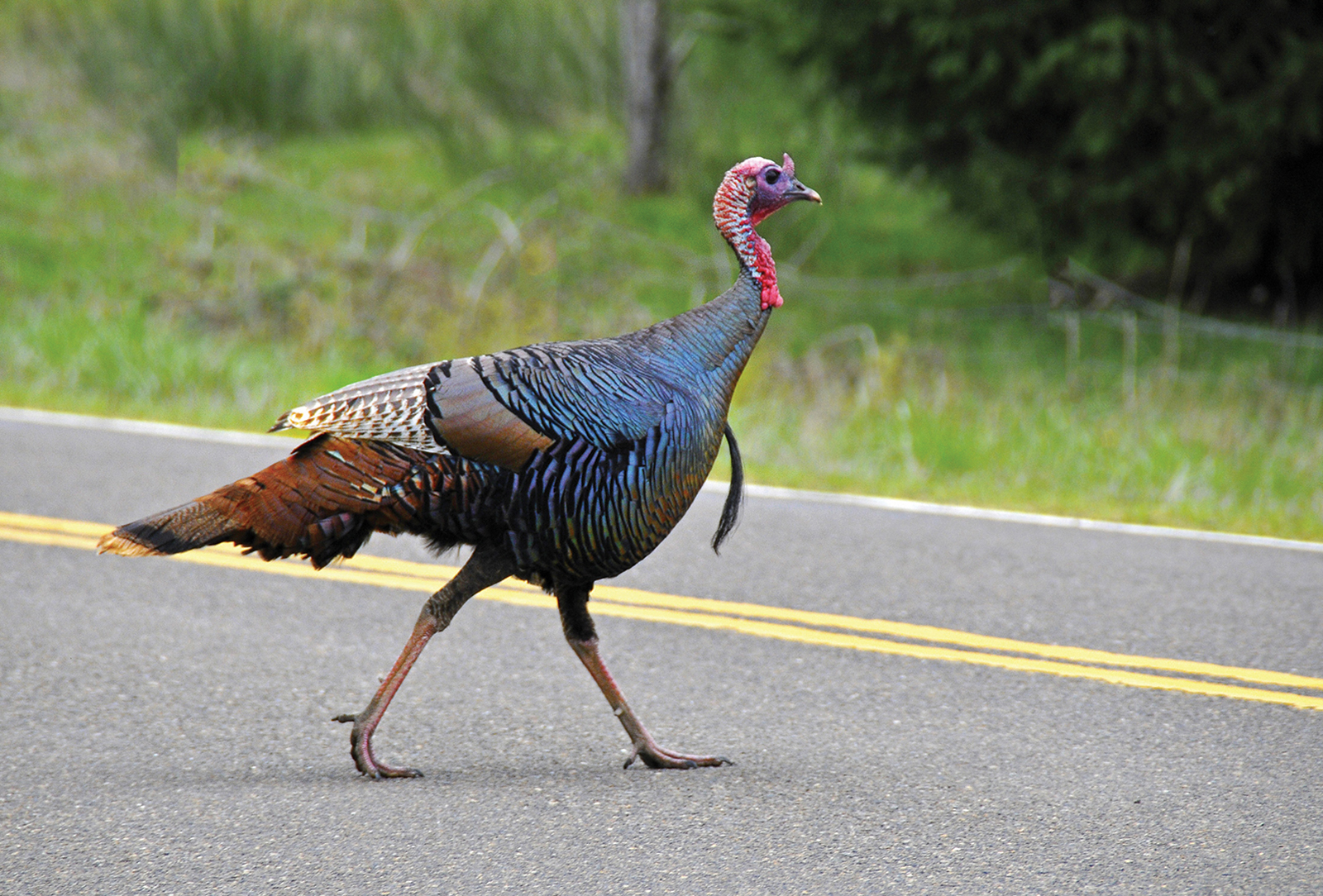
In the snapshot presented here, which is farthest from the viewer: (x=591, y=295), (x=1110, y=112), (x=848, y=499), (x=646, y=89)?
(x=646, y=89)

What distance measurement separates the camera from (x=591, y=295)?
36.6ft

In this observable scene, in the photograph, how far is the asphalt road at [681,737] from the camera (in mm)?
3322

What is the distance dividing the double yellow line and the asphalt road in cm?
9

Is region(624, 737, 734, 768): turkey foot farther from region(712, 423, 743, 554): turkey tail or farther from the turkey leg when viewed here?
region(712, 423, 743, 554): turkey tail

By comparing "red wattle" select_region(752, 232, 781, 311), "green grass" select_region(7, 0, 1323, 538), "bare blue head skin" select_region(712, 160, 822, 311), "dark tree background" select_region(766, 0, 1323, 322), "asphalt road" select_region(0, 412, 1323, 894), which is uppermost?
"dark tree background" select_region(766, 0, 1323, 322)

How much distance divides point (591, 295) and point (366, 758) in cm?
766

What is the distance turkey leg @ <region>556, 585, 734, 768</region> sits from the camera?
3887mm

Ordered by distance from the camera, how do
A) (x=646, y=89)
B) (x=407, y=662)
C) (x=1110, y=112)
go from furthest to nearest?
(x=646, y=89), (x=1110, y=112), (x=407, y=662)

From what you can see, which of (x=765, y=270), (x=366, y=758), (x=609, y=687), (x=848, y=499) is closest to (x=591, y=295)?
(x=848, y=499)

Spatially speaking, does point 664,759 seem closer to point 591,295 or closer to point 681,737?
point 681,737

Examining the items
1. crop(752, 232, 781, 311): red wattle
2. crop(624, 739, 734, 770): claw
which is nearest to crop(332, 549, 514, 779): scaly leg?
crop(624, 739, 734, 770): claw

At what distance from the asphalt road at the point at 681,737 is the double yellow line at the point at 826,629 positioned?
0.30 feet

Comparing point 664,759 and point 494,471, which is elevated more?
point 494,471

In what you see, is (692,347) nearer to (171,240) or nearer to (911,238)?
(171,240)
